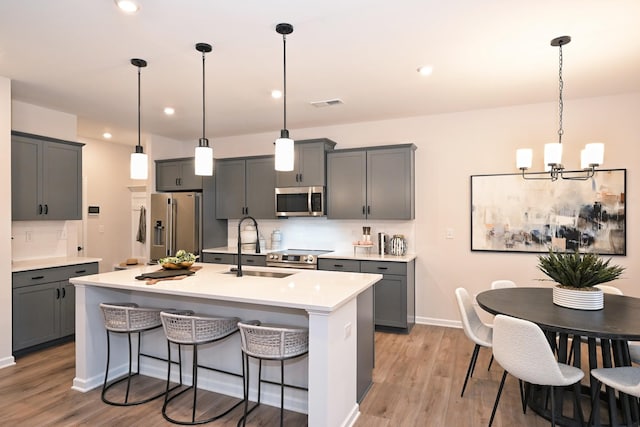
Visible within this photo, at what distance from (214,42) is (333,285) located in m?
1.96

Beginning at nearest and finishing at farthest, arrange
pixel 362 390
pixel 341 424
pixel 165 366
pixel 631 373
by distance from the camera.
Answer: pixel 631 373 < pixel 341 424 < pixel 362 390 < pixel 165 366

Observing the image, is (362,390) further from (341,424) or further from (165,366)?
(165,366)

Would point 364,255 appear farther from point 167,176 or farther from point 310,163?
point 167,176

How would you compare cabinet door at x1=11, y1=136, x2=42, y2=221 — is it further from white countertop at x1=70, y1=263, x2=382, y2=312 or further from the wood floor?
white countertop at x1=70, y1=263, x2=382, y2=312

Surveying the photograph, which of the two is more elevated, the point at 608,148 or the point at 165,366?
the point at 608,148

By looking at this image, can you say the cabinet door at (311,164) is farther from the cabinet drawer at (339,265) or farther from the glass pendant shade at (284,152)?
the glass pendant shade at (284,152)

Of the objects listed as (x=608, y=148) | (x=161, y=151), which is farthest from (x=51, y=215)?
(x=608, y=148)

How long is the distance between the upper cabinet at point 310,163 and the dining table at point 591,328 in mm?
2681

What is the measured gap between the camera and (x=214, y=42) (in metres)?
2.68

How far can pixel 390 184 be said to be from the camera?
4.56 meters

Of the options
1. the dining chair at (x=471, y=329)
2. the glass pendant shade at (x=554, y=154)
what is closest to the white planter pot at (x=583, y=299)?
the dining chair at (x=471, y=329)

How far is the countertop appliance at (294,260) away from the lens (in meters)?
4.63

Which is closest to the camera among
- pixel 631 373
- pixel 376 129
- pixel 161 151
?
pixel 631 373

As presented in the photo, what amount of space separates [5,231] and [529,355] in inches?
169
